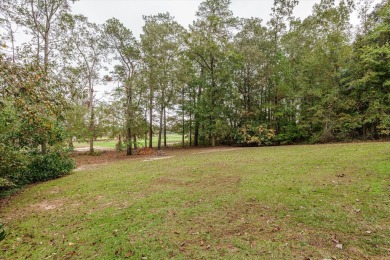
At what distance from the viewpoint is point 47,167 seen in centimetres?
872

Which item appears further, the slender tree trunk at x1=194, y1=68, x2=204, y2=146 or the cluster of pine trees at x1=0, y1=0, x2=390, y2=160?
the slender tree trunk at x1=194, y1=68, x2=204, y2=146

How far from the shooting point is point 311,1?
17.3 meters

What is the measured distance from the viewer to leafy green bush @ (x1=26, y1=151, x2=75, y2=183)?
8359mm

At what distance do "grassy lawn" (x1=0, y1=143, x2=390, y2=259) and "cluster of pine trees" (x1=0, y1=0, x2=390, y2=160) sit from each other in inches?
389

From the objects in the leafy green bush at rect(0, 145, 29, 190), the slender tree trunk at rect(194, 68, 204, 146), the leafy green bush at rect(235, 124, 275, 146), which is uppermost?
the slender tree trunk at rect(194, 68, 204, 146)

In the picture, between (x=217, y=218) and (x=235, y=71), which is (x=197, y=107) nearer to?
(x=235, y=71)

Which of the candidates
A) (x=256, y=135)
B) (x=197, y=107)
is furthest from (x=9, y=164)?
(x=256, y=135)

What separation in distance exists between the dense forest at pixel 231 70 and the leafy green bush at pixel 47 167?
4410 mm

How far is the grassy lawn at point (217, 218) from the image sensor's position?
3.01 metres

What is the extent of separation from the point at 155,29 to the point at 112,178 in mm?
12186

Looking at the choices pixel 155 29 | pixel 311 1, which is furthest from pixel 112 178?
pixel 311 1

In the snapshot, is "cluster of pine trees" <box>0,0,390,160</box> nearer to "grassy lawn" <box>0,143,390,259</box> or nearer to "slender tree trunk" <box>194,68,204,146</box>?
"slender tree trunk" <box>194,68,204,146</box>

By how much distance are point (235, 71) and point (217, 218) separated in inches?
683

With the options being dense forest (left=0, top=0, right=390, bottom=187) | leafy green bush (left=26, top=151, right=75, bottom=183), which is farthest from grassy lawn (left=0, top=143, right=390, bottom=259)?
dense forest (left=0, top=0, right=390, bottom=187)
